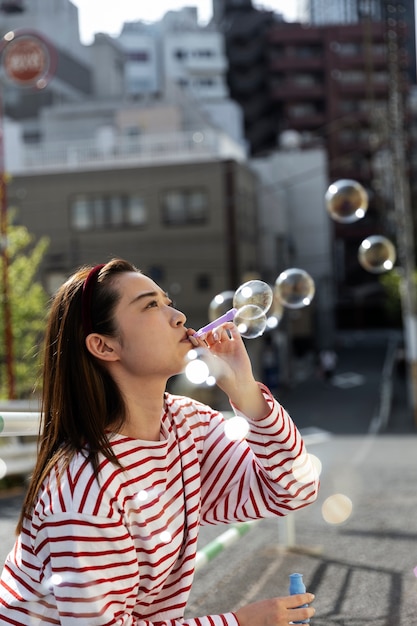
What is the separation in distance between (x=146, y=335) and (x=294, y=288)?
2.92m

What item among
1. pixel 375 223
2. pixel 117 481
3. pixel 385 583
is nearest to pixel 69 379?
pixel 117 481

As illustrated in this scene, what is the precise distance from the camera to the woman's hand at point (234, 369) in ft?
6.50

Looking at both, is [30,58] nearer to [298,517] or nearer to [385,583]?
[298,517]

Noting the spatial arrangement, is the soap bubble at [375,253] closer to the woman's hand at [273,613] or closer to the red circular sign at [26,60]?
the woman's hand at [273,613]

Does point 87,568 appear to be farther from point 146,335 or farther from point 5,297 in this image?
point 5,297

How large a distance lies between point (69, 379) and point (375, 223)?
199 feet

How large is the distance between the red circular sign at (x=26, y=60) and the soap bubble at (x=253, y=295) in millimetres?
17188

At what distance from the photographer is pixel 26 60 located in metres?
19.0

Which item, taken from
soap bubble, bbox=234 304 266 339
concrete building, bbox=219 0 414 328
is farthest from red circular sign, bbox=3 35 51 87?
concrete building, bbox=219 0 414 328

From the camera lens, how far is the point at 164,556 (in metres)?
1.96

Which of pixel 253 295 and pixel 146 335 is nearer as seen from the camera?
pixel 146 335

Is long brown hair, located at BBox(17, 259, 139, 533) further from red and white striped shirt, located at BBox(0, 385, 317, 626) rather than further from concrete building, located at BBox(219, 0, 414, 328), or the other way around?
concrete building, located at BBox(219, 0, 414, 328)

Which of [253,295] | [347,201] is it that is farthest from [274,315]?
[347,201]

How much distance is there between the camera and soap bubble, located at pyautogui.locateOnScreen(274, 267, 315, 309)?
4629 mm
